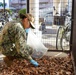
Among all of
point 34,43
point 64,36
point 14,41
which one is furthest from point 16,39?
point 64,36

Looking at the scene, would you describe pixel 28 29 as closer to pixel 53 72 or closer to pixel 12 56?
pixel 12 56

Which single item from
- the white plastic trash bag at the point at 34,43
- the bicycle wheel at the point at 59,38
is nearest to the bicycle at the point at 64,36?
the bicycle wheel at the point at 59,38

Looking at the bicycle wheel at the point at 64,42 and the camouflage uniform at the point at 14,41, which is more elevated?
the camouflage uniform at the point at 14,41

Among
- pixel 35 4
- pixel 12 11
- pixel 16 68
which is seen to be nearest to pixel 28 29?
pixel 16 68

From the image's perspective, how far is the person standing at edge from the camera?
325 cm

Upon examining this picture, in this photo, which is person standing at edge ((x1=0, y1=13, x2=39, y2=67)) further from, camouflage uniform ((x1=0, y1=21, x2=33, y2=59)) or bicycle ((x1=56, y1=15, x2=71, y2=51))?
bicycle ((x1=56, y1=15, x2=71, y2=51))

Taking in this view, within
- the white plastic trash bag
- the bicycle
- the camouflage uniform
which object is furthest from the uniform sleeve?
the bicycle

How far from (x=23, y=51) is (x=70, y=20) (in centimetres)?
212

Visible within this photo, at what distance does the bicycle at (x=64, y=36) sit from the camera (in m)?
5.25

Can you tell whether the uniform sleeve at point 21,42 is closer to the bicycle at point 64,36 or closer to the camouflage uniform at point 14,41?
the camouflage uniform at point 14,41

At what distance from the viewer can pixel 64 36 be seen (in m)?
5.35

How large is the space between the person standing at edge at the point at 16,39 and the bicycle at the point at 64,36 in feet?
6.47

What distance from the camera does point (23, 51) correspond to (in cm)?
328

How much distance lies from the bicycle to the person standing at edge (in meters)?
1.97
